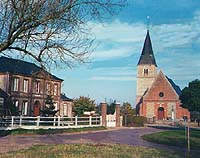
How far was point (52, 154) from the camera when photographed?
38.3 feet

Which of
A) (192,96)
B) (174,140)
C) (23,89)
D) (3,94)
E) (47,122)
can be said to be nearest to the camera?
(174,140)

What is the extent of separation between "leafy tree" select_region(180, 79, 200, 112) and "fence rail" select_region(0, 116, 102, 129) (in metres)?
20.8

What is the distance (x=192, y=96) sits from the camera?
50812 mm

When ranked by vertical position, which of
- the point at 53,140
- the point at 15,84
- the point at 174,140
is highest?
the point at 15,84

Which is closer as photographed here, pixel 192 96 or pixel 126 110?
pixel 192 96

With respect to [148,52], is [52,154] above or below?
below

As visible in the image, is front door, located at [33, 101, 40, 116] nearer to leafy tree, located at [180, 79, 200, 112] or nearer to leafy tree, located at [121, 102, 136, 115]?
leafy tree, located at [121, 102, 136, 115]

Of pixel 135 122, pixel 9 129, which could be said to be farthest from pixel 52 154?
pixel 135 122

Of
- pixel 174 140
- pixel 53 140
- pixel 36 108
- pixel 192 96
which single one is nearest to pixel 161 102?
pixel 192 96

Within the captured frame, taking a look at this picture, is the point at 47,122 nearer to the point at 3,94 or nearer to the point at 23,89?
the point at 3,94

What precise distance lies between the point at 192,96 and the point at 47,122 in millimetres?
28931

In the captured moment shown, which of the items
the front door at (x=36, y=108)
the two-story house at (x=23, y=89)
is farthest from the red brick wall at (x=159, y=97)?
the front door at (x=36, y=108)

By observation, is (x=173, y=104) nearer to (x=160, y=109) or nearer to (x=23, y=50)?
(x=160, y=109)

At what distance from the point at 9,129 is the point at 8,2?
14.8 meters
